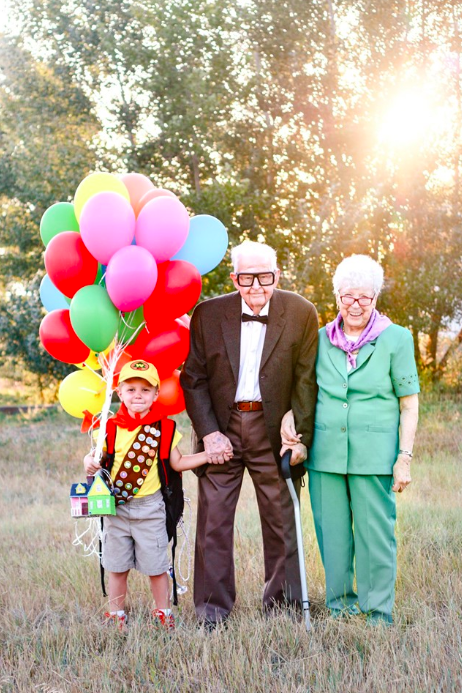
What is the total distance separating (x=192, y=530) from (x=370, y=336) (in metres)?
3.08

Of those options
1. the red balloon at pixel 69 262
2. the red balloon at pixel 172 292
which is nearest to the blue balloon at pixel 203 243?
the red balloon at pixel 172 292

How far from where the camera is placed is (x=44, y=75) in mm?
15844

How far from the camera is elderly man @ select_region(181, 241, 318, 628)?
4.16 metres

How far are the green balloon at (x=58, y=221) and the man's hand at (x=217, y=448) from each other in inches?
53.3

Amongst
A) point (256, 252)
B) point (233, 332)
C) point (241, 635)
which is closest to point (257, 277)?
point (256, 252)

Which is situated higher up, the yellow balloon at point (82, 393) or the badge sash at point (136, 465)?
the yellow balloon at point (82, 393)

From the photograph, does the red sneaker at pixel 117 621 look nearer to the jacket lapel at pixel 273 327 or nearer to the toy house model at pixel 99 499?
the toy house model at pixel 99 499

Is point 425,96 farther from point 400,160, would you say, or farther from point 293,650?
point 293,650

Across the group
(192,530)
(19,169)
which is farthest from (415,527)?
(19,169)

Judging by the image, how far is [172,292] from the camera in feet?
13.1

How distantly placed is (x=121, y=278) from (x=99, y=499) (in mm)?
1117

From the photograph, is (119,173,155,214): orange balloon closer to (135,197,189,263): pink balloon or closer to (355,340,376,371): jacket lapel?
(135,197,189,263): pink balloon

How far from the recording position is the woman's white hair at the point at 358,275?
3881 mm

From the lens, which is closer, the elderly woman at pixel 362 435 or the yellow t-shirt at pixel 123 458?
the elderly woman at pixel 362 435
